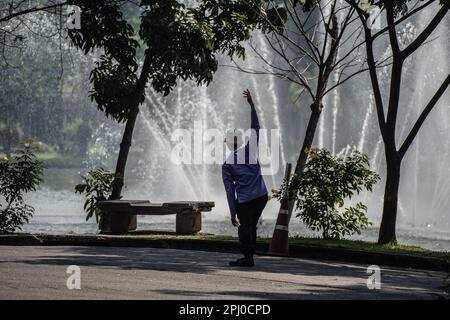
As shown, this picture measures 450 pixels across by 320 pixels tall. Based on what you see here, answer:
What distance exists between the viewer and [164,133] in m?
72.8

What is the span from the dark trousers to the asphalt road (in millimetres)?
428

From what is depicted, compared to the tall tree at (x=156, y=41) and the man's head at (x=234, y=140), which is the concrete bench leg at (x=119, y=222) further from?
the man's head at (x=234, y=140)

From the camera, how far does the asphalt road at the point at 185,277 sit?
398 inches

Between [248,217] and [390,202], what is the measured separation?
4.99m

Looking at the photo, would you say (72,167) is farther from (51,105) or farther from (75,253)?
(75,253)

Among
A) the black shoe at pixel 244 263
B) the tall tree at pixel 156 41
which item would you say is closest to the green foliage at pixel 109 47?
the tall tree at pixel 156 41

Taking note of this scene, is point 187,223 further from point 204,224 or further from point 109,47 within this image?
point 204,224

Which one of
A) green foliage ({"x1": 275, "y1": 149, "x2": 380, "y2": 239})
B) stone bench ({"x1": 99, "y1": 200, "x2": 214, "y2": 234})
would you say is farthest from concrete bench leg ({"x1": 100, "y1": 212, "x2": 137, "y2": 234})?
green foliage ({"x1": 275, "y1": 149, "x2": 380, "y2": 239})

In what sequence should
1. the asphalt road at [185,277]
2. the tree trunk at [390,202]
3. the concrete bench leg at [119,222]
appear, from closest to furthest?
the asphalt road at [185,277] < the tree trunk at [390,202] < the concrete bench leg at [119,222]

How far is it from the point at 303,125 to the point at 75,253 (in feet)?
189

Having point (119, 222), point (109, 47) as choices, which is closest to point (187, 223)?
point (119, 222)

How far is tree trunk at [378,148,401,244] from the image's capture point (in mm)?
17188

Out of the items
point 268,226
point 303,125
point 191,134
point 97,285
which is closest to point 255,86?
point 191,134

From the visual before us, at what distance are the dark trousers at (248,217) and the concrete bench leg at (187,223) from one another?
16.5 feet
